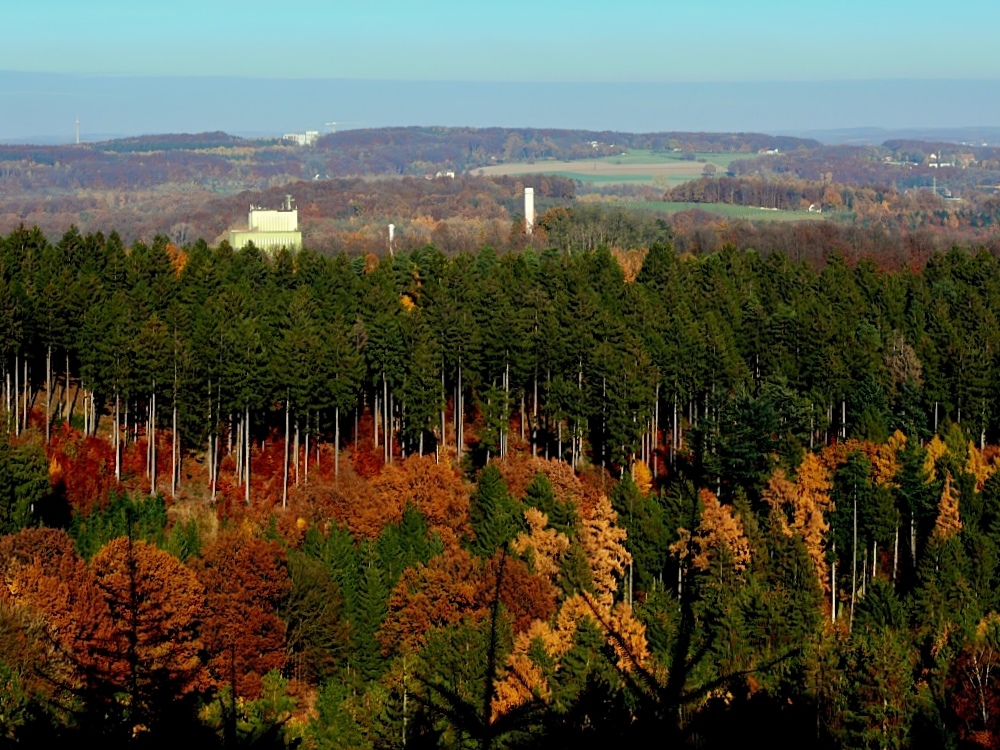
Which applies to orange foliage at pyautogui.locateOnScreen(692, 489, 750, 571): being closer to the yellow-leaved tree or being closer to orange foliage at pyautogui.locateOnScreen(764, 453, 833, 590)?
orange foliage at pyautogui.locateOnScreen(764, 453, 833, 590)

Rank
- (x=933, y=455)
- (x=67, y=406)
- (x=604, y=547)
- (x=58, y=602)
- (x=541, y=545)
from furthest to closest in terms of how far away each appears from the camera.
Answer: (x=67, y=406) < (x=933, y=455) < (x=604, y=547) < (x=541, y=545) < (x=58, y=602)

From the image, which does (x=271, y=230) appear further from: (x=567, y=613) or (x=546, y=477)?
(x=567, y=613)

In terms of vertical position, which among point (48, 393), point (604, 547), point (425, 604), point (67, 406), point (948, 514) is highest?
point (48, 393)

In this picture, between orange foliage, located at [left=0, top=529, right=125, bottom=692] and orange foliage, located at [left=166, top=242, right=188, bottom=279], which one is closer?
orange foliage, located at [left=0, top=529, right=125, bottom=692]

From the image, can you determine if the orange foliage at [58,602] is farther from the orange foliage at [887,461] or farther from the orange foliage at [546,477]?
the orange foliage at [887,461]

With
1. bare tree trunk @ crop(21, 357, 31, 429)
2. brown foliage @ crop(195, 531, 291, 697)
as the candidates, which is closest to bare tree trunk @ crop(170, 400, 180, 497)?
bare tree trunk @ crop(21, 357, 31, 429)

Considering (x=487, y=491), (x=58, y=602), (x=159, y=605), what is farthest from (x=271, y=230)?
(x=58, y=602)

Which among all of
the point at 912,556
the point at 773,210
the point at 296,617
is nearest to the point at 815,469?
the point at 912,556

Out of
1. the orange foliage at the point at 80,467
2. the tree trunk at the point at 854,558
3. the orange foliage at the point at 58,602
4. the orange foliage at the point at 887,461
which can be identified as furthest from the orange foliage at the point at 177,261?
the tree trunk at the point at 854,558
